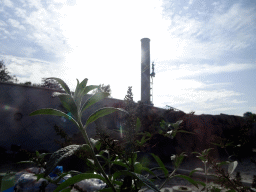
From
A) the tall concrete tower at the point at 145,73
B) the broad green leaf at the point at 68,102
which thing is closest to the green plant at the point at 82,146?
the broad green leaf at the point at 68,102

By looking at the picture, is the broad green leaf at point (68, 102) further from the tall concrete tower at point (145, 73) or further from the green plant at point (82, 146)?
the tall concrete tower at point (145, 73)

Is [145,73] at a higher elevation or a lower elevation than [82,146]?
higher

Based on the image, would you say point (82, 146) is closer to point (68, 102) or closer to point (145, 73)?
point (68, 102)

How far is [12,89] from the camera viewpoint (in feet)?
21.9

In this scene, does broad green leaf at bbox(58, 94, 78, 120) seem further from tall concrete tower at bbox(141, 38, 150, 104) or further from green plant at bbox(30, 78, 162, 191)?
tall concrete tower at bbox(141, 38, 150, 104)

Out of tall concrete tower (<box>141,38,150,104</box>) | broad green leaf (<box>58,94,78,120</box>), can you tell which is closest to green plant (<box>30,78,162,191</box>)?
broad green leaf (<box>58,94,78,120</box>)

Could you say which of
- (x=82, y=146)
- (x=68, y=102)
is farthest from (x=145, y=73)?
(x=82, y=146)

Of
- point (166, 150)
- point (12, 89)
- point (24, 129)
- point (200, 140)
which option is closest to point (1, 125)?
point (24, 129)

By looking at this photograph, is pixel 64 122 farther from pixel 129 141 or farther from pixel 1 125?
pixel 129 141

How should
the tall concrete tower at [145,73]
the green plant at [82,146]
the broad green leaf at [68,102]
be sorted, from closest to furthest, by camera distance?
the green plant at [82,146] → the broad green leaf at [68,102] → the tall concrete tower at [145,73]

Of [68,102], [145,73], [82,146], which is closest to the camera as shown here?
[82,146]

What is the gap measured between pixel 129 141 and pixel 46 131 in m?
7.20

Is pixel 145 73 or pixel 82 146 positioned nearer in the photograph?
pixel 82 146

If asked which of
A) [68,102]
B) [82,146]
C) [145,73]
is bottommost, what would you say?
[82,146]
